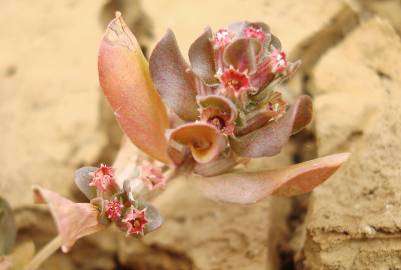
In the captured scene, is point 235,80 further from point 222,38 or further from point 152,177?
point 152,177

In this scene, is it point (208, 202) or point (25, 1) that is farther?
point (25, 1)

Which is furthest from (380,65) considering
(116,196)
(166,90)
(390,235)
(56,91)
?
(56,91)

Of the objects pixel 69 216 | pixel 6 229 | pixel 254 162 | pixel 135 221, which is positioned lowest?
pixel 254 162

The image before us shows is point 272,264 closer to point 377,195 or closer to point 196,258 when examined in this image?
point 196,258

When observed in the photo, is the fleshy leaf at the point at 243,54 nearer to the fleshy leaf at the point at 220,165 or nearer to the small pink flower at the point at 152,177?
the fleshy leaf at the point at 220,165

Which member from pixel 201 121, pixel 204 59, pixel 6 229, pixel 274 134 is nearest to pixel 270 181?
pixel 274 134

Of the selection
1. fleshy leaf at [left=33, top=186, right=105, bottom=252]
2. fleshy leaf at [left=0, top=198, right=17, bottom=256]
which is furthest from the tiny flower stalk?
fleshy leaf at [left=0, top=198, right=17, bottom=256]
